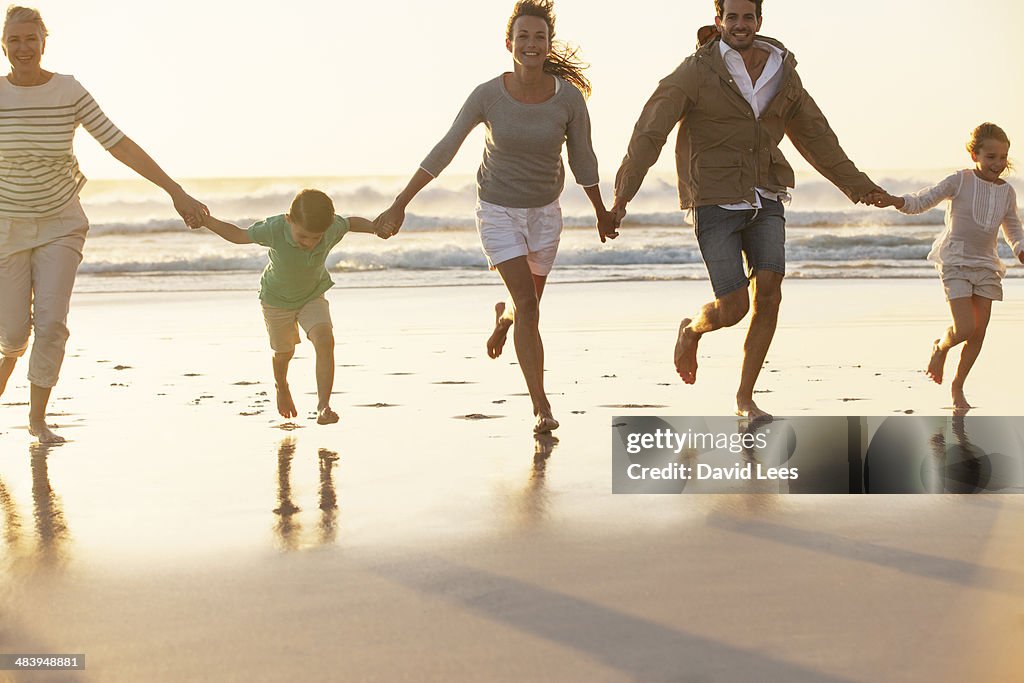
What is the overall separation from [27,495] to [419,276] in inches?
645

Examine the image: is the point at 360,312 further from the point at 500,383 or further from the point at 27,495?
the point at 27,495

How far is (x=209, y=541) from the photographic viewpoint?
4.21 m

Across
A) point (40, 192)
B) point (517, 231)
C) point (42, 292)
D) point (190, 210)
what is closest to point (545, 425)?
point (517, 231)

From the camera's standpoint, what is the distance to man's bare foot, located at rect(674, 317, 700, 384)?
7.12m

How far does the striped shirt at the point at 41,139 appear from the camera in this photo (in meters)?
6.14

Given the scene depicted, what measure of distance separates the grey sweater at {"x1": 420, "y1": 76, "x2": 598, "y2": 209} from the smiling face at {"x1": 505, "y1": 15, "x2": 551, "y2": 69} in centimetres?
20

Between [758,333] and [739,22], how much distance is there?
5.19 ft

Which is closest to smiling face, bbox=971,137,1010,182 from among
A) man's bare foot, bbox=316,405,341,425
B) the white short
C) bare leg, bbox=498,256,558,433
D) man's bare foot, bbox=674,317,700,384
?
man's bare foot, bbox=674,317,700,384

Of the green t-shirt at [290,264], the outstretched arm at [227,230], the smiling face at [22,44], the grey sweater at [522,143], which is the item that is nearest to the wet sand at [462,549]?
the green t-shirt at [290,264]

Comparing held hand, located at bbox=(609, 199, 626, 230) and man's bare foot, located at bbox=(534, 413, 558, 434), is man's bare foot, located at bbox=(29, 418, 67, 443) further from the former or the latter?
held hand, located at bbox=(609, 199, 626, 230)

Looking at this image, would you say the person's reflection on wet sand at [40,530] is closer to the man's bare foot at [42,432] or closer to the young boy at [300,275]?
the man's bare foot at [42,432]

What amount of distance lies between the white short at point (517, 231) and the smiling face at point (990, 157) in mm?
2490

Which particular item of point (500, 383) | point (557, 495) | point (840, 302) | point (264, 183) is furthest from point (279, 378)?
point (264, 183)

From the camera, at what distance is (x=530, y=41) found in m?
6.52
